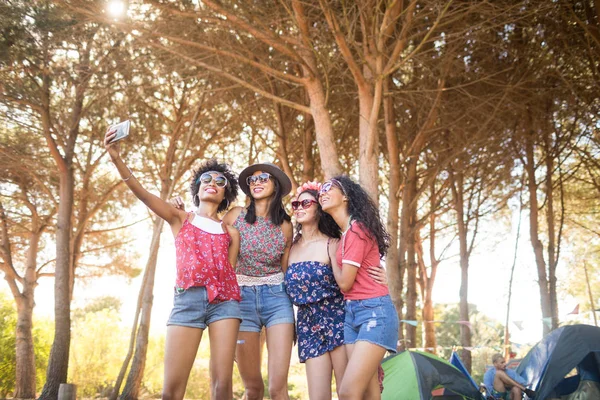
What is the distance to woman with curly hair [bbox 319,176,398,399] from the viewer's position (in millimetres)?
3086

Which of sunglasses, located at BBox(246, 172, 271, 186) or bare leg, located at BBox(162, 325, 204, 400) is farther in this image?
sunglasses, located at BBox(246, 172, 271, 186)

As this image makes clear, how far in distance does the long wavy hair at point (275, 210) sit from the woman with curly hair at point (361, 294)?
0.97 feet

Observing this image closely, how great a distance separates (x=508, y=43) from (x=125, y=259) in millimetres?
9970

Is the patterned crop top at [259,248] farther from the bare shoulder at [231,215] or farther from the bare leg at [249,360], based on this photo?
the bare leg at [249,360]

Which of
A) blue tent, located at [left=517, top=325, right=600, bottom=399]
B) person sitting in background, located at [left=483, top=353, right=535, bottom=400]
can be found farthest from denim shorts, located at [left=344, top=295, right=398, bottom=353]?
person sitting in background, located at [left=483, top=353, right=535, bottom=400]

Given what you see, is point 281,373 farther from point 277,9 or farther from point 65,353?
point 65,353

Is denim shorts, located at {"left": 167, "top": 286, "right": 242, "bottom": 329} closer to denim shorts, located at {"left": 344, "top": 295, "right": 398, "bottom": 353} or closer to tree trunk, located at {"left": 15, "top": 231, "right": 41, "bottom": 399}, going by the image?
denim shorts, located at {"left": 344, "top": 295, "right": 398, "bottom": 353}

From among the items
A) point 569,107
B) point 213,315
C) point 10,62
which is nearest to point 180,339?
point 213,315

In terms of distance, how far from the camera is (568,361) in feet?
23.8

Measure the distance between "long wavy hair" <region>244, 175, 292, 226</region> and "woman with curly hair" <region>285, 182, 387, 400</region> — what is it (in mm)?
220

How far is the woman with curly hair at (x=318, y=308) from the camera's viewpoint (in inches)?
132

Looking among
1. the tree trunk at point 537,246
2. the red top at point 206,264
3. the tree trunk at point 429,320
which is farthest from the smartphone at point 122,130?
the tree trunk at point 429,320

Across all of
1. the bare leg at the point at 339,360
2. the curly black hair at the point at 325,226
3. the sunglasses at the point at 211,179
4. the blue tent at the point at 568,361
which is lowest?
the blue tent at the point at 568,361

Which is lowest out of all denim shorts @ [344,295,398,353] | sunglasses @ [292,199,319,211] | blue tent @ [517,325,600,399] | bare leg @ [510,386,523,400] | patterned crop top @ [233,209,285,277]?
bare leg @ [510,386,523,400]
